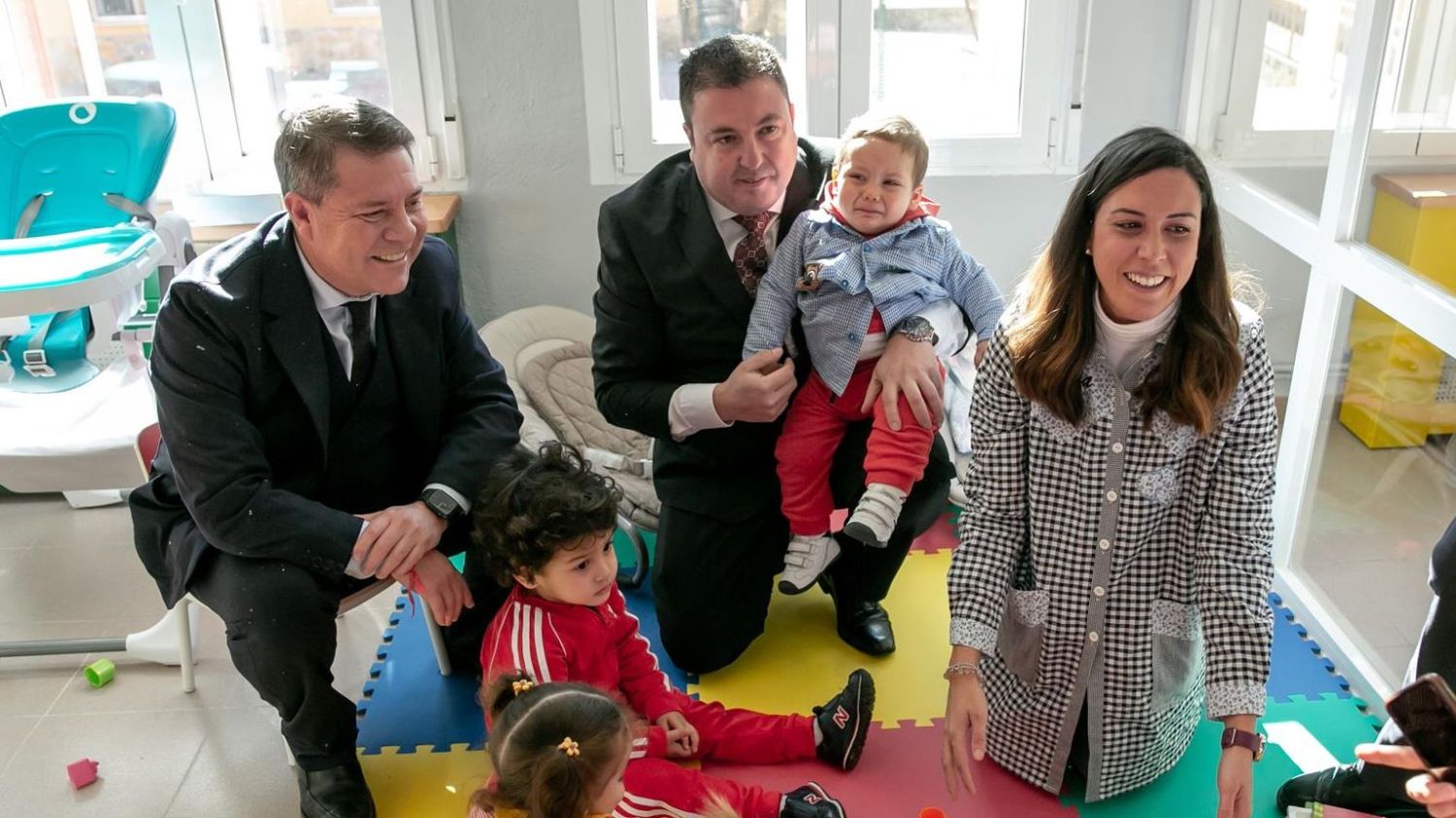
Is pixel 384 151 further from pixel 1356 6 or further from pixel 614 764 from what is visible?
pixel 1356 6

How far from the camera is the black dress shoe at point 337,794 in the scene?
6.98 ft

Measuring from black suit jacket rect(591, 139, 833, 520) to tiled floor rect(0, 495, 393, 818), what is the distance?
0.80 m

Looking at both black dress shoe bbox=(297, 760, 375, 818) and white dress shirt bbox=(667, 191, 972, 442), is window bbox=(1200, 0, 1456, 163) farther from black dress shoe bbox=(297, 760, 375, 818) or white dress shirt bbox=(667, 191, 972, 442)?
black dress shoe bbox=(297, 760, 375, 818)

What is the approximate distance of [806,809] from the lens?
205 centimetres

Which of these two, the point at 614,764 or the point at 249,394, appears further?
the point at 249,394

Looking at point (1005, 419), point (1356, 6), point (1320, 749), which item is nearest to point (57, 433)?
point (1005, 419)

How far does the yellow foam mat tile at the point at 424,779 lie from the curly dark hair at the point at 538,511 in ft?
1.31

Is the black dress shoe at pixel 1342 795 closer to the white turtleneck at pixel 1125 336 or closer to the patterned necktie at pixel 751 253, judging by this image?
the white turtleneck at pixel 1125 336

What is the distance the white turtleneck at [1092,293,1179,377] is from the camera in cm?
189

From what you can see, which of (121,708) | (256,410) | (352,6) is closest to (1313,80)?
Answer: (256,410)

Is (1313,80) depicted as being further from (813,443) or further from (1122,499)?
(813,443)

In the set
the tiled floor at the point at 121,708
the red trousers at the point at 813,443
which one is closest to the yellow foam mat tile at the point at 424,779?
the tiled floor at the point at 121,708

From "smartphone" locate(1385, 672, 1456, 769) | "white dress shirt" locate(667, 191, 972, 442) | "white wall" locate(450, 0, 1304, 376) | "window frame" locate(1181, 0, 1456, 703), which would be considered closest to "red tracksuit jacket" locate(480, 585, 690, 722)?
"white dress shirt" locate(667, 191, 972, 442)

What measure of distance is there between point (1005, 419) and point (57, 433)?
185cm
